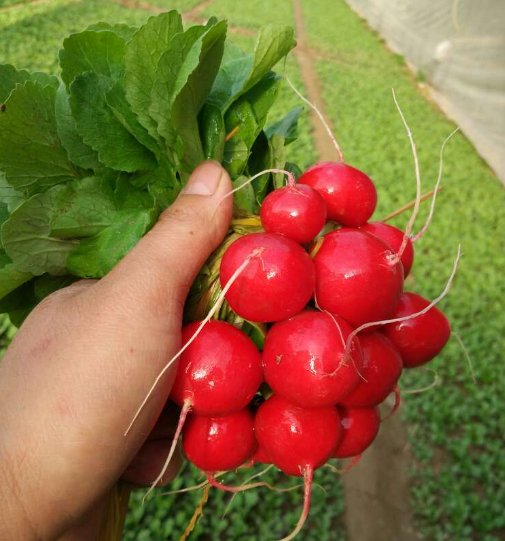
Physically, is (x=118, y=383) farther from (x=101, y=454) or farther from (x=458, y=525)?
(x=458, y=525)

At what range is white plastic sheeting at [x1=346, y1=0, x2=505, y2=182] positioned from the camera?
7.38 metres

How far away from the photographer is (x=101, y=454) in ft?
3.47

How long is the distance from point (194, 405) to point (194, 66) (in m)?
0.74

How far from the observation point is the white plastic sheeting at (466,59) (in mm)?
7375

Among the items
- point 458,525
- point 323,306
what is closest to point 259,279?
point 323,306

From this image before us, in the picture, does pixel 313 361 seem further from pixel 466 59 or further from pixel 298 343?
pixel 466 59

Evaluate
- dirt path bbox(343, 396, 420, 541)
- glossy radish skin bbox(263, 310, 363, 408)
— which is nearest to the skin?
glossy radish skin bbox(263, 310, 363, 408)

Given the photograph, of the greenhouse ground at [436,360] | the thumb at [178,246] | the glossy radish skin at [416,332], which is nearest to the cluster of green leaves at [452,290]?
the greenhouse ground at [436,360]

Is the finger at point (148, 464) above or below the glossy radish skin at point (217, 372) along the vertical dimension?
below

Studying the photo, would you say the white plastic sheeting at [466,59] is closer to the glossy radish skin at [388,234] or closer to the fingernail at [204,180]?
the glossy radish skin at [388,234]

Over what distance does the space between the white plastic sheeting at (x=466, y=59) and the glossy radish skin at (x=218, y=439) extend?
665 cm

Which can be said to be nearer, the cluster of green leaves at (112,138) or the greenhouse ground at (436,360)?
the cluster of green leaves at (112,138)

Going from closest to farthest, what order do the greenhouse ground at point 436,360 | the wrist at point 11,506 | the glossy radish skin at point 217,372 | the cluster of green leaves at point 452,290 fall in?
the wrist at point 11,506, the glossy radish skin at point 217,372, the greenhouse ground at point 436,360, the cluster of green leaves at point 452,290

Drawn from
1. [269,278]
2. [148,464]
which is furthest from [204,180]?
[148,464]
